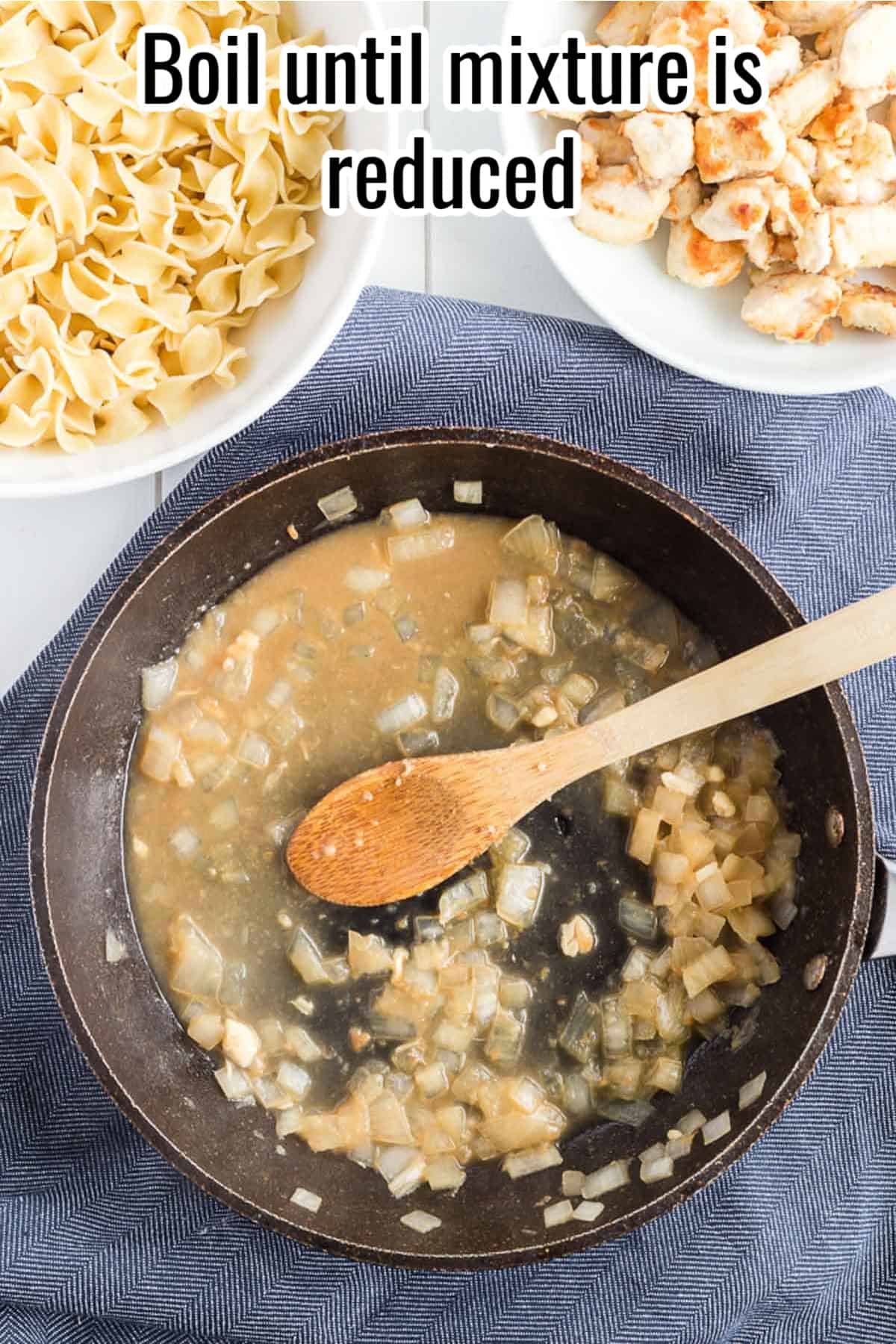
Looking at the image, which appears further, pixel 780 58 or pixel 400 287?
pixel 400 287

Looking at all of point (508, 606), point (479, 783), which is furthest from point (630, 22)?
point (479, 783)

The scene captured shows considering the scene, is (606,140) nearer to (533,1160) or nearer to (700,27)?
(700,27)

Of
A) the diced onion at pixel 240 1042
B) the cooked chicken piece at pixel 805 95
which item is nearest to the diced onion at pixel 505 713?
the diced onion at pixel 240 1042

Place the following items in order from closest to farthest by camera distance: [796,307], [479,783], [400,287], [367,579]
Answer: [479,783] < [796,307] < [367,579] < [400,287]

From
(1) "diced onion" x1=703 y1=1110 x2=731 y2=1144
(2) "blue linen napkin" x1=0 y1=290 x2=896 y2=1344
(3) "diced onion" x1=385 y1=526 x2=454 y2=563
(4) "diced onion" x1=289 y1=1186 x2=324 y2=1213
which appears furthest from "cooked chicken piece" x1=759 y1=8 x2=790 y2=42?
(4) "diced onion" x1=289 y1=1186 x2=324 y2=1213

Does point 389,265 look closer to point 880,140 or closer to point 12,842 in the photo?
point 880,140

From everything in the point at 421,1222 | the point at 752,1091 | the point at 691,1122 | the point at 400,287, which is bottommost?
the point at 421,1222
